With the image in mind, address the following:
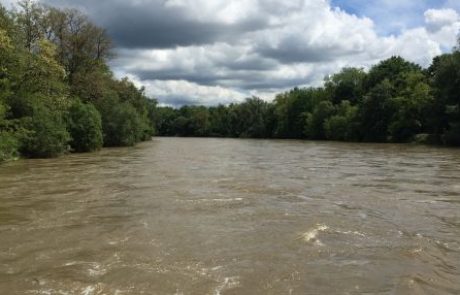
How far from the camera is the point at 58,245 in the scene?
34.3ft

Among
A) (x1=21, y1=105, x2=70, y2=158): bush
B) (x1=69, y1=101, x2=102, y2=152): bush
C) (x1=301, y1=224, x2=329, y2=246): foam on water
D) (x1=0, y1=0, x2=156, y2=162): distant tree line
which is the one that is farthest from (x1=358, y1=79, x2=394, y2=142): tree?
(x1=301, y1=224, x2=329, y2=246): foam on water

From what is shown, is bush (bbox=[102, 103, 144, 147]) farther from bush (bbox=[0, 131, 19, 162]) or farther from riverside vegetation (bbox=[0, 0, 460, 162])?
bush (bbox=[0, 131, 19, 162])

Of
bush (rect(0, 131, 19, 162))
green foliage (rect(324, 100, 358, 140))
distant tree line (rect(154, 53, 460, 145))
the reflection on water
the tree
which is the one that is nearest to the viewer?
the reflection on water

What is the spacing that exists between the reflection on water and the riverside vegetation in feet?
47.3

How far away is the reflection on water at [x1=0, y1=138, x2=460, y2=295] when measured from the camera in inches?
321

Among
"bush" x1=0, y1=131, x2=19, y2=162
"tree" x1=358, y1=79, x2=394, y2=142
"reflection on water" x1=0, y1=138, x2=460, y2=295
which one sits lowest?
"reflection on water" x1=0, y1=138, x2=460, y2=295

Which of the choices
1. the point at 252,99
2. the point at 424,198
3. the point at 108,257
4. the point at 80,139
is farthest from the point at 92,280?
the point at 252,99

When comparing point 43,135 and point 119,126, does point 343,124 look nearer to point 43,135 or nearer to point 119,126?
point 119,126

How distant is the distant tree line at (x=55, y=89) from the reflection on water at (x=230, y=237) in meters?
13.0

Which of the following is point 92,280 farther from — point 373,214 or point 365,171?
point 365,171

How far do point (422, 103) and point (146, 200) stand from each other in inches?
2231

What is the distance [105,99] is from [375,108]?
126ft

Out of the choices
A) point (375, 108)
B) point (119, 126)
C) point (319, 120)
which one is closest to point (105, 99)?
point (119, 126)

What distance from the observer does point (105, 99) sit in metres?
56.8
